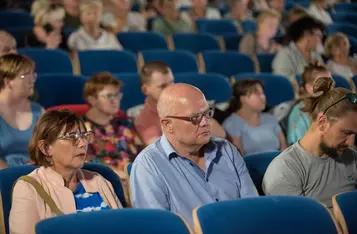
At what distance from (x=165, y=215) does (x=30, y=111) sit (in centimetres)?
190

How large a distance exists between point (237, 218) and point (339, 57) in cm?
407

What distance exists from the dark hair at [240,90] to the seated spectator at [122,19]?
2589 mm

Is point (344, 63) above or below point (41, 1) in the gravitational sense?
below

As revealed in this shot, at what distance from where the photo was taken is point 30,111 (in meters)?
3.90

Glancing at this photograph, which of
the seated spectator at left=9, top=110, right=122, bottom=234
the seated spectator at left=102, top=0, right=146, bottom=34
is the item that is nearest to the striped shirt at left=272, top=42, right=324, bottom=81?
the seated spectator at left=102, top=0, right=146, bottom=34

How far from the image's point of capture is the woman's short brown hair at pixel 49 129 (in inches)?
107

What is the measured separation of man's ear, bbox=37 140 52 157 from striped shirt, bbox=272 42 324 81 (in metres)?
3.47

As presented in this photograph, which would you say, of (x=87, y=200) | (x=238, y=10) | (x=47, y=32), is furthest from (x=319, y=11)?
(x=87, y=200)

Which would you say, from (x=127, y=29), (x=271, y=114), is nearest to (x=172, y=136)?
(x=271, y=114)

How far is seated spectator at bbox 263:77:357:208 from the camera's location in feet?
9.47

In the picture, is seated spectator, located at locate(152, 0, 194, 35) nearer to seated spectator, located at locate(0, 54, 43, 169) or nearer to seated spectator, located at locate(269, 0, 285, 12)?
seated spectator, located at locate(269, 0, 285, 12)

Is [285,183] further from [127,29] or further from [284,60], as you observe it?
[127,29]

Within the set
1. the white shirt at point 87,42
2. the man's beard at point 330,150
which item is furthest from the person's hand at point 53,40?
the man's beard at point 330,150

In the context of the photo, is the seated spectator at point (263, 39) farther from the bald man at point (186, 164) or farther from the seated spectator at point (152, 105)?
the bald man at point (186, 164)
